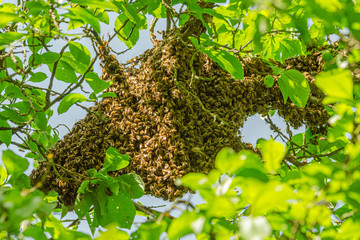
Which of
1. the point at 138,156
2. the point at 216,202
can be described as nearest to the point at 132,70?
the point at 138,156

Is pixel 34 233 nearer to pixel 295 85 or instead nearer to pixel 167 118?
pixel 167 118

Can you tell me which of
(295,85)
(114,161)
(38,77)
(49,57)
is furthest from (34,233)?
(295,85)

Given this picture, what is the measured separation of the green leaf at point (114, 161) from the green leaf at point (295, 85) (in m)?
0.90

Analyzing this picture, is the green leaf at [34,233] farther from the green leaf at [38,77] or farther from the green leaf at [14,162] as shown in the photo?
the green leaf at [38,77]

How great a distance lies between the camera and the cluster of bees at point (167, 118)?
1.85m

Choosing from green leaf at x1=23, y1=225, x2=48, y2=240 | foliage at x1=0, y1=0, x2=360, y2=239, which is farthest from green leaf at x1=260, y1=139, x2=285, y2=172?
green leaf at x1=23, y1=225, x2=48, y2=240

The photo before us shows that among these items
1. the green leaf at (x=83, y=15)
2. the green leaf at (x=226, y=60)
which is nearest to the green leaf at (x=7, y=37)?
the green leaf at (x=83, y=15)

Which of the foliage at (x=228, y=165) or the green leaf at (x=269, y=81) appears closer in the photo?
the foliage at (x=228, y=165)

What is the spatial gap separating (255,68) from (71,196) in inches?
53.2

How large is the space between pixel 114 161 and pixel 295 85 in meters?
1.01

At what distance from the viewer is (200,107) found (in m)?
2.02

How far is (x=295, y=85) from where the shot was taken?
6.02 ft

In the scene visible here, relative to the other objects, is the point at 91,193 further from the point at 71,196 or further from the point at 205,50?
the point at 205,50

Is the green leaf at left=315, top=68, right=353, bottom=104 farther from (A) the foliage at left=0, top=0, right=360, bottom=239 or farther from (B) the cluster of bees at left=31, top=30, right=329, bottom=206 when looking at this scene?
(B) the cluster of bees at left=31, top=30, right=329, bottom=206
